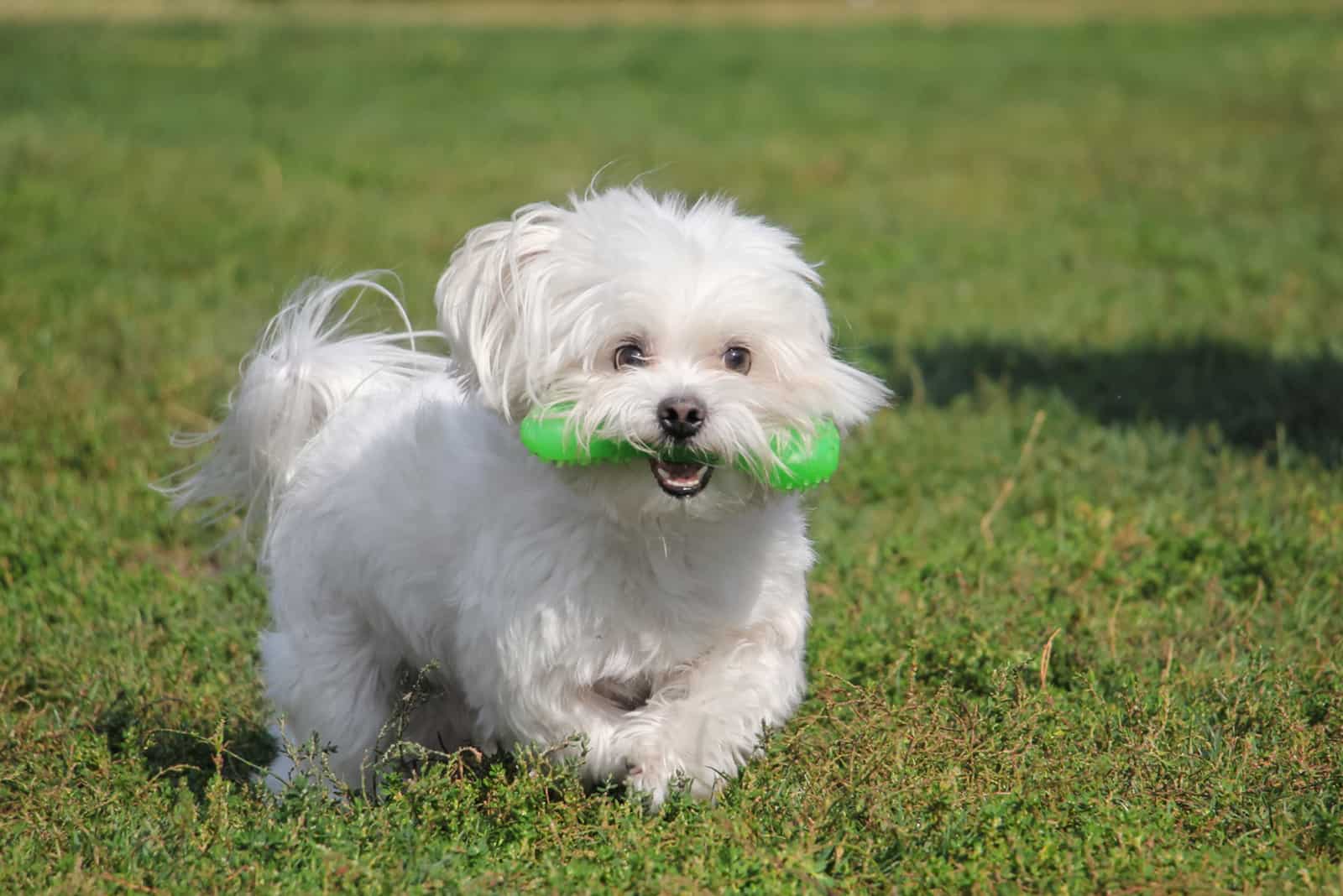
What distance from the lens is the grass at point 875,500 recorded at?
11.6ft

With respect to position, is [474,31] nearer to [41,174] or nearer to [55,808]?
[41,174]

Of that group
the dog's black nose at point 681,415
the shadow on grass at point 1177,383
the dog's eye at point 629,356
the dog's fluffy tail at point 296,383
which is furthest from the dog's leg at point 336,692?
the shadow on grass at point 1177,383

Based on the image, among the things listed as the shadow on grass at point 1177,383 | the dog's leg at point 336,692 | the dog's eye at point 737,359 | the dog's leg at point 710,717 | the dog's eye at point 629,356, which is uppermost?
the dog's eye at point 737,359

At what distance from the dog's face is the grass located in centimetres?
82

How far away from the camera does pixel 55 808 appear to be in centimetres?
387

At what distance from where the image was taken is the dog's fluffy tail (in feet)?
14.8

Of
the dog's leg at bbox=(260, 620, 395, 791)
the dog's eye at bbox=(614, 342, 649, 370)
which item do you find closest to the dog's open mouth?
the dog's eye at bbox=(614, 342, 649, 370)

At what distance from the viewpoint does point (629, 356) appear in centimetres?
370

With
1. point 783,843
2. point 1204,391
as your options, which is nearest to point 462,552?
point 783,843

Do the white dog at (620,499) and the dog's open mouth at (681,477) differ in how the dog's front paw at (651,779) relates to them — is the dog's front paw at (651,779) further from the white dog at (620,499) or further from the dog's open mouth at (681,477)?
the dog's open mouth at (681,477)

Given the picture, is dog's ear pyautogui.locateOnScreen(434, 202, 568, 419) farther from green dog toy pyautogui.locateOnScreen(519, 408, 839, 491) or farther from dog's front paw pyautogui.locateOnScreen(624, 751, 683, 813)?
dog's front paw pyautogui.locateOnScreen(624, 751, 683, 813)

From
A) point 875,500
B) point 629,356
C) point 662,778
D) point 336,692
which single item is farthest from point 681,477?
point 875,500

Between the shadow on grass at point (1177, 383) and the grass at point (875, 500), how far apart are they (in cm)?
3

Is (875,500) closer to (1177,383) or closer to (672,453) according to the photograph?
(1177,383)
